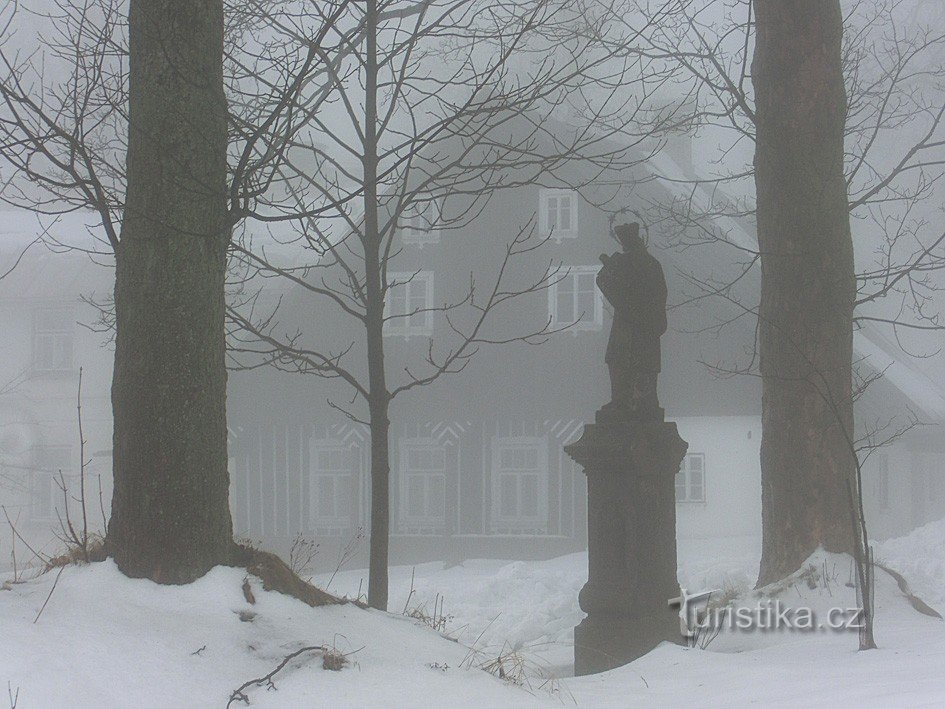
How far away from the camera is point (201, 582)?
362 centimetres

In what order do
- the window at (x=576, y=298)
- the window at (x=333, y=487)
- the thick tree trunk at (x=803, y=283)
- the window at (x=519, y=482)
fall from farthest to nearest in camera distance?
the window at (x=333, y=487) → the window at (x=576, y=298) → the window at (x=519, y=482) → the thick tree trunk at (x=803, y=283)

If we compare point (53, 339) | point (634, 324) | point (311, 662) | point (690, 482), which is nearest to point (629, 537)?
point (634, 324)

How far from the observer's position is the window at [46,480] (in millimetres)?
19891

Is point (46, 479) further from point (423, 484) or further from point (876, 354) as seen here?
point (876, 354)

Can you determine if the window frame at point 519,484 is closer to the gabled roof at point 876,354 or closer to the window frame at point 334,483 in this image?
the window frame at point 334,483

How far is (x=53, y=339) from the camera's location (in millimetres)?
20766

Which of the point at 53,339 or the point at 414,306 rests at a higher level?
the point at 414,306

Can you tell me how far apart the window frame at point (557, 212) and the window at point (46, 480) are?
446 inches

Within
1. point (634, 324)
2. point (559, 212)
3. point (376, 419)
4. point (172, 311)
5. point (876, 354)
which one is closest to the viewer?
point (172, 311)

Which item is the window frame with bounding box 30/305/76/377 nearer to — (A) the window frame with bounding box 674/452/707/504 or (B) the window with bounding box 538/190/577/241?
(B) the window with bounding box 538/190/577/241

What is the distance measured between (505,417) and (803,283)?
1094 cm

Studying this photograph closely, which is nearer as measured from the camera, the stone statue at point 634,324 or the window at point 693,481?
the stone statue at point 634,324

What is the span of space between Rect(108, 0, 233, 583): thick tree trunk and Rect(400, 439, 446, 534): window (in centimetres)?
1406

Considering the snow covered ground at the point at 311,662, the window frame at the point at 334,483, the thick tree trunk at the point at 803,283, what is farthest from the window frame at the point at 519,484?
the snow covered ground at the point at 311,662
